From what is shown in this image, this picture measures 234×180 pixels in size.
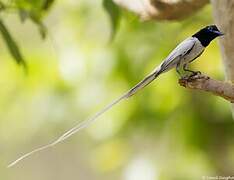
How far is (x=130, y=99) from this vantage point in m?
1.76

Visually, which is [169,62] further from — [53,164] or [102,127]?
[53,164]

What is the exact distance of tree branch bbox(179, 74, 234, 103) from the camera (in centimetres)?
89

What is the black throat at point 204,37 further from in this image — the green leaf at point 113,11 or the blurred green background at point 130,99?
the blurred green background at point 130,99

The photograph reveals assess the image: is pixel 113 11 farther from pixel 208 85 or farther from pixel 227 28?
pixel 208 85

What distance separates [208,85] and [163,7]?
341mm

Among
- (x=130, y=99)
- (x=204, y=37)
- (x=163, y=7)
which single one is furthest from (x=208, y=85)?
(x=130, y=99)

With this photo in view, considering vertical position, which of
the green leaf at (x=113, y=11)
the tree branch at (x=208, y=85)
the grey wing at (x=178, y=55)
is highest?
the grey wing at (x=178, y=55)

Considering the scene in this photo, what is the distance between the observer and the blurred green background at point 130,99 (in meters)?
1.74

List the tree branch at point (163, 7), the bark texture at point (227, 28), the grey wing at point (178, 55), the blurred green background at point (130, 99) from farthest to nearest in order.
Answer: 1. the blurred green background at point (130, 99)
2. the tree branch at point (163, 7)
3. the bark texture at point (227, 28)
4. the grey wing at point (178, 55)

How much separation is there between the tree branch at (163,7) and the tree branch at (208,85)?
320 millimetres

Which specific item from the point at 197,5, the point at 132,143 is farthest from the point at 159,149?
the point at 197,5

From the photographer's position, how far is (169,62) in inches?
33.8

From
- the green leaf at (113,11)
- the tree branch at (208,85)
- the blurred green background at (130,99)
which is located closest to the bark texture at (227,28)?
the tree branch at (208,85)

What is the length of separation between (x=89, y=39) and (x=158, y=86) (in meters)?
0.20
